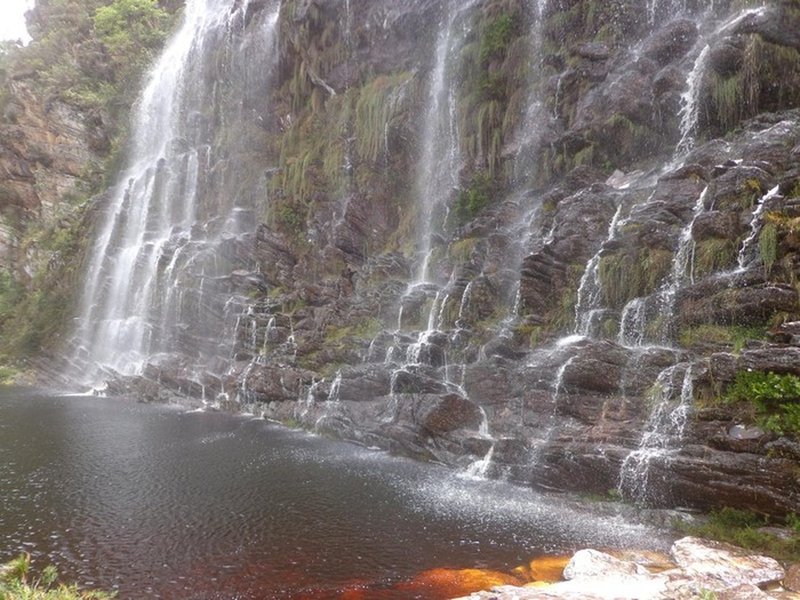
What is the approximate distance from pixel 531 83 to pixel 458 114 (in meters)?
4.67

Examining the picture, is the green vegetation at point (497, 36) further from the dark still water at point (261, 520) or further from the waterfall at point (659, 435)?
the dark still water at point (261, 520)

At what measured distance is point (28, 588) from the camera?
7.80 metres

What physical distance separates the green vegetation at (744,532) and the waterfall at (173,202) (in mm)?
30465

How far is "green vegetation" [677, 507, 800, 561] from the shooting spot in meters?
11.3

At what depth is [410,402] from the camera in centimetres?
2180

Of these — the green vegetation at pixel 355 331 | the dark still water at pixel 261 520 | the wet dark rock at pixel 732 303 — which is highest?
the wet dark rock at pixel 732 303

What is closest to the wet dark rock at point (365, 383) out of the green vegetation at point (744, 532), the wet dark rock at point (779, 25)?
the green vegetation at point (744, 532)

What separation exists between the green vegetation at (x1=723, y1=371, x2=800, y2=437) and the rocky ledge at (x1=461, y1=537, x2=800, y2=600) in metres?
3.20

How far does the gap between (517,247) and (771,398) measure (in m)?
13.8

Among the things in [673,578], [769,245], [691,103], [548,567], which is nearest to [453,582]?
[548,567]

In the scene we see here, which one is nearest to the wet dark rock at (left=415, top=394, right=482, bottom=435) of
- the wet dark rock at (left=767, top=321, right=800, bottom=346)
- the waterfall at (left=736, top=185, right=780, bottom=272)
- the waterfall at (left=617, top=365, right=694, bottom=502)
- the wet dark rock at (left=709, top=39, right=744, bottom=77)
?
the waterfall at (left=617, top=365, right=694, bottom=502)

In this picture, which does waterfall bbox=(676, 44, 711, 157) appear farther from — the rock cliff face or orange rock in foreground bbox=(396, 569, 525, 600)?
orange rock in foreground bbox=(396, 569, 525, 600)

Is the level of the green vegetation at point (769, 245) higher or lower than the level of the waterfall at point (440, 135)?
lower

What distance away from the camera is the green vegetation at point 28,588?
24.7ft
